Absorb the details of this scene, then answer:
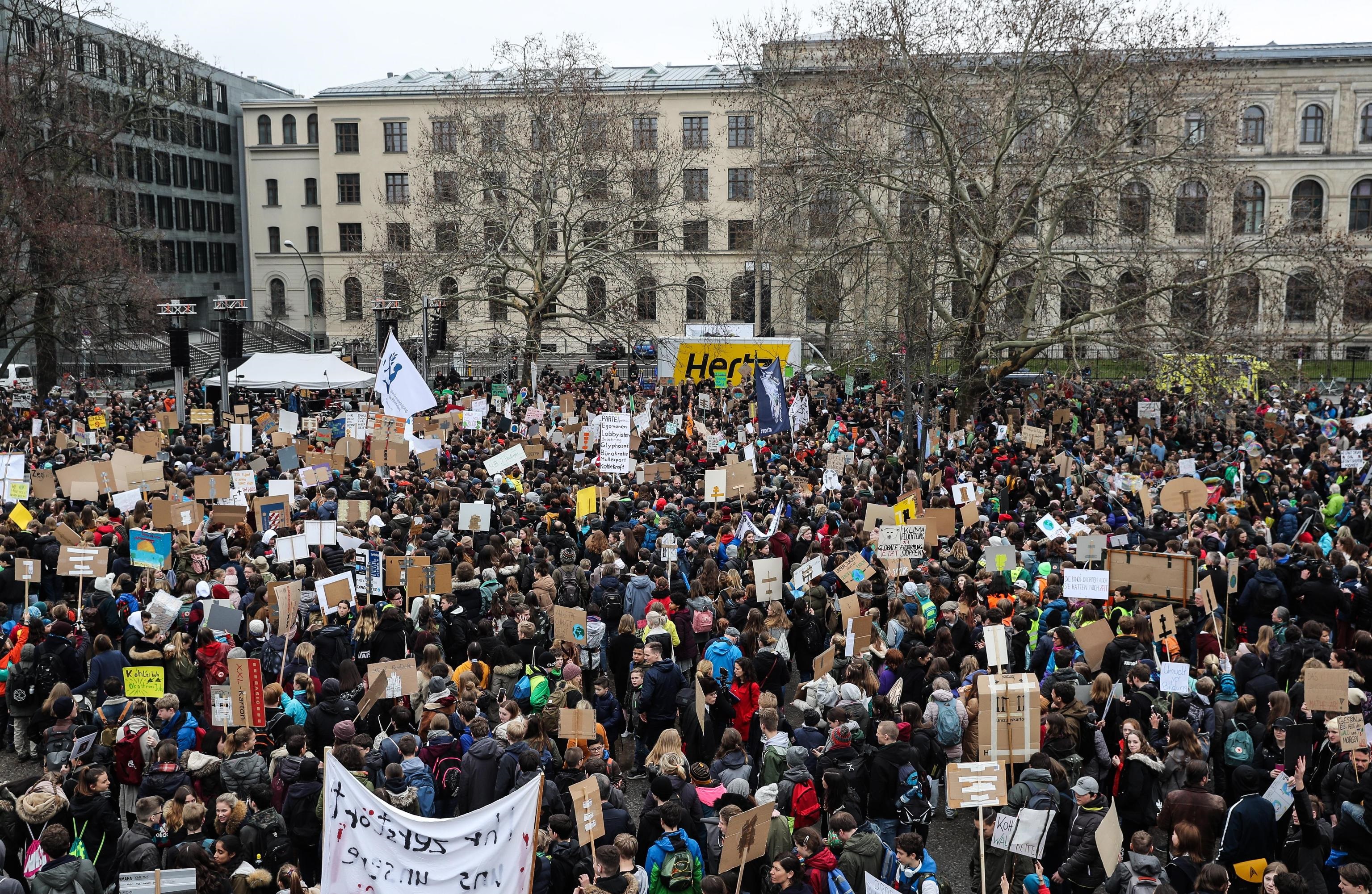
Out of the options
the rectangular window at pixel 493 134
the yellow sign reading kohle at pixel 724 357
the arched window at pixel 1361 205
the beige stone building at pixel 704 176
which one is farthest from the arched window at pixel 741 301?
the arched window at pixel 1361 205

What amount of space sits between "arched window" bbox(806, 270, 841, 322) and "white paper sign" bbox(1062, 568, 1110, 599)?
66.9 ft

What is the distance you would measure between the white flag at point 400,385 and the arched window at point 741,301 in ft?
75.7

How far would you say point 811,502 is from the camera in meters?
16.6

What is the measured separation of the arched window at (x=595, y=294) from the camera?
161 feet

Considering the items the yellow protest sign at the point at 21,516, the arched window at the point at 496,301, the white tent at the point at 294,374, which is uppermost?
the arched window at the point at 496,301

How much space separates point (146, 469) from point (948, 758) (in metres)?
13.1

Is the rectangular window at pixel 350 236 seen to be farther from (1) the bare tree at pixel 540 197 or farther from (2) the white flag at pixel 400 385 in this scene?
(2) the white flag at pixel 400 385

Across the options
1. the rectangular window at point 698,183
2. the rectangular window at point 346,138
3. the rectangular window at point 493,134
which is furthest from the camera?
the rectangular window at point 346,138

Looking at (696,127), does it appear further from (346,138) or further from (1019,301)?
(1019,301)

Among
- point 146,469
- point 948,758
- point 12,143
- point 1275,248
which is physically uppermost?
point 12,143

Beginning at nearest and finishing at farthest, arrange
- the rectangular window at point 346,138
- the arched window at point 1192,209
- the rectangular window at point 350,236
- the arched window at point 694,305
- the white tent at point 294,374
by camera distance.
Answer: the arched window at point 1192,209 < the white tent at point 294,374 < the arched window at point 694,305 < the rectangular window at point 346,138 < the rectangular window at point 350,236

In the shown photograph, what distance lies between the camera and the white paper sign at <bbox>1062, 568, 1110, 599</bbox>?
429 inches

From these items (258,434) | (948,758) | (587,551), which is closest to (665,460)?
(587,551)

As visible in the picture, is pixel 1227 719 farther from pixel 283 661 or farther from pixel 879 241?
pixel 879 241
